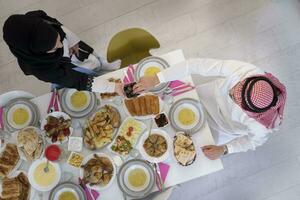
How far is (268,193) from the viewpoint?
9.34 feet

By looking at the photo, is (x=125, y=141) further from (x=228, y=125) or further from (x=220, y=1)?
(x=220, y=1)

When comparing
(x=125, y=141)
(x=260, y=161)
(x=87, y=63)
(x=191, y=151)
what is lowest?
(x=260, y=161)

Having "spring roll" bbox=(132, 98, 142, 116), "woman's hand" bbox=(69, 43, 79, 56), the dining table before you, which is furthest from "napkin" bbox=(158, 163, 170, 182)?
"woman's hand" bbox=(69, 43, 79, 56)

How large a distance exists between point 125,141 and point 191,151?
41cm

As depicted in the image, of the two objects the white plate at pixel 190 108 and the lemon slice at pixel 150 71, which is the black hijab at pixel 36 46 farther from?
the white plate at pixel 190 108

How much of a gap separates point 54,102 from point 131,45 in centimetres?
64

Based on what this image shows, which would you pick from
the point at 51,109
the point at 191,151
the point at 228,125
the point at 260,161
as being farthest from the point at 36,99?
the point at 260,161

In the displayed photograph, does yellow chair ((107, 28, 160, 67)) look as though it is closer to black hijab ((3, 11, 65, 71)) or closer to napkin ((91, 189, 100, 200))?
black hijab ((3, 11, 65, 71))

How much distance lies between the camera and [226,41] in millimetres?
3219

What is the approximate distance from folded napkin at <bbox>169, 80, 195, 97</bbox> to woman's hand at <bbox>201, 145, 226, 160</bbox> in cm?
39

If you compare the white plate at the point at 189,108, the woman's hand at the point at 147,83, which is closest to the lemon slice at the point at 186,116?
the white plate at the point at 189,108

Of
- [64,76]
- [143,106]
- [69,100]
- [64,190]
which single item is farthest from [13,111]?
[143,106]

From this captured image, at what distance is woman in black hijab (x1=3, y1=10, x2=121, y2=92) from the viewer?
181 cm

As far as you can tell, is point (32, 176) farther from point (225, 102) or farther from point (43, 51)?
point (225, 102)
